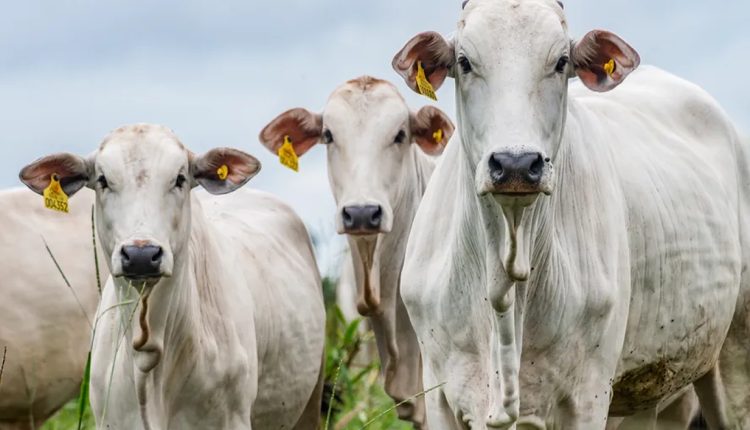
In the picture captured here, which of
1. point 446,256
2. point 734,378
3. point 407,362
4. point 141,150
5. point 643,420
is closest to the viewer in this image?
point 446,256

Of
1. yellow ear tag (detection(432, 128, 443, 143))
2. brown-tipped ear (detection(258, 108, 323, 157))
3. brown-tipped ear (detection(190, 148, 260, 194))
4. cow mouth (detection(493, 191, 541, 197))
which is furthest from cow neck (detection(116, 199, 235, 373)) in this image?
cow mouth (detection(493, 191, 541, 197))

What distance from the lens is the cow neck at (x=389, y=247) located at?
998 cm

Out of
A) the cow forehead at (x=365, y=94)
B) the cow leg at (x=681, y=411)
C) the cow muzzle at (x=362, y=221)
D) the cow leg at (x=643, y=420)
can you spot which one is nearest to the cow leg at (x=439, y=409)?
the cow leg at (x=643, y=420)

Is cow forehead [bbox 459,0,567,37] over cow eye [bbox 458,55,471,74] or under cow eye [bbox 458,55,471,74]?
over

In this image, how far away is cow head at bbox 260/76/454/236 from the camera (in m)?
9.78

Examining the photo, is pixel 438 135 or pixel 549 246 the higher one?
pixel 438 135

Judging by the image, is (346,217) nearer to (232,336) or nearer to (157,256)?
(232,336)

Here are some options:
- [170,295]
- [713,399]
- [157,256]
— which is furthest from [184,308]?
[713,399]

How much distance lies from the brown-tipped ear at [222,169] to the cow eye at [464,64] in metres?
2.21

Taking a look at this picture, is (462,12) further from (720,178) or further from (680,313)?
(720,178)

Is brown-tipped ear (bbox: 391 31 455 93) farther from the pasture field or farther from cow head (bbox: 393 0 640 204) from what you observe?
the pasture field

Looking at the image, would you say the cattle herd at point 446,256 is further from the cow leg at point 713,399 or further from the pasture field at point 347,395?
the pasture field at point 347,395

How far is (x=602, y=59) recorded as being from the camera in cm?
633

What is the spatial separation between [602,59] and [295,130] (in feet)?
14.3
